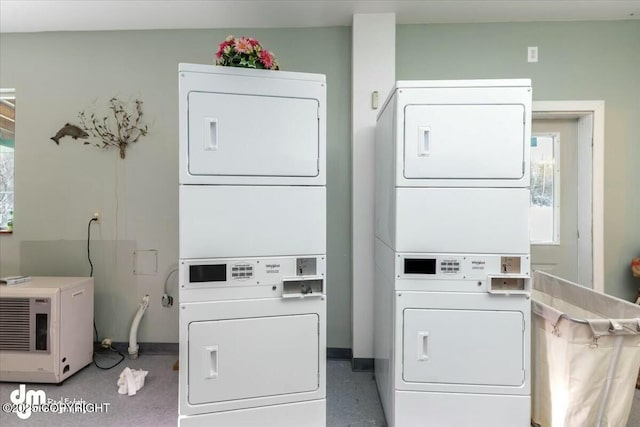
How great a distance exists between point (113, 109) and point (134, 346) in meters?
2.08

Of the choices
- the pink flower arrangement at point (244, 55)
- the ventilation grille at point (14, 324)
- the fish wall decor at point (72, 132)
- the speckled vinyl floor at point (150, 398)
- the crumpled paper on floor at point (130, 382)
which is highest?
the pink flower arrangement at point (244, 55)

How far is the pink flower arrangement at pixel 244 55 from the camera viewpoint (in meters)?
1.49

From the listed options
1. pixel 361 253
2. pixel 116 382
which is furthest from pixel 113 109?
pixel 361 253

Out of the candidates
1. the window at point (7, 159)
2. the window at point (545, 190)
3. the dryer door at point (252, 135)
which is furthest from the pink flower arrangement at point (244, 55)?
the window at point (7, 159)

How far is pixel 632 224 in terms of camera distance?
238 cm

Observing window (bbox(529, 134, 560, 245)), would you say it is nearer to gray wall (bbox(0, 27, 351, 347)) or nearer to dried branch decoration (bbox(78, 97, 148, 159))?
gray wall (bbox(0, 27, 351, 347))

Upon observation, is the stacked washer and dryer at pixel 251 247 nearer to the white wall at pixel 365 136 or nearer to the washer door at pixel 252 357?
the washer door at pixel 252 357

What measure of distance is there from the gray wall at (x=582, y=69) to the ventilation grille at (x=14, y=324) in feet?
11.2

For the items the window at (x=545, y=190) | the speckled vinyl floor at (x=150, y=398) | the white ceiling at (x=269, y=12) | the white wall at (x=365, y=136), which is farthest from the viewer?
the window at (x=545, y=190)

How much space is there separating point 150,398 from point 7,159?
2578mm

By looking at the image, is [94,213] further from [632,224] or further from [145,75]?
[632,224]

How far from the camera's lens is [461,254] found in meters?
1.55

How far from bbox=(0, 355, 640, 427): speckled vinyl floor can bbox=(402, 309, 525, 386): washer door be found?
56cm

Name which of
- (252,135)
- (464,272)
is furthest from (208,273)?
(464,272)
